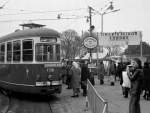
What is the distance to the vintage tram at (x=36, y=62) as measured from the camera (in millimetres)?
14516

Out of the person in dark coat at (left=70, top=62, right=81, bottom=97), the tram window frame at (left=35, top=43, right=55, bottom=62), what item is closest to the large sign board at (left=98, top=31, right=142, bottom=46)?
the person in dark coat at (left=70, top=62, right=81, bottom=97)

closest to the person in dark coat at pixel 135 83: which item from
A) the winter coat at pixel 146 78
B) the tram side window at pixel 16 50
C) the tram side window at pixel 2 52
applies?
the winter coat at pixel 146 78

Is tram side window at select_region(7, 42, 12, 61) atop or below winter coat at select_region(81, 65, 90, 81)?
atop

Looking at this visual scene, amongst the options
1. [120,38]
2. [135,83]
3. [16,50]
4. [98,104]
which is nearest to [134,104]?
[135,83]

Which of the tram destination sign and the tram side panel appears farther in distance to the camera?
the tram destination sign

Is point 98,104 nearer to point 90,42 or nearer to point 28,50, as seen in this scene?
point 28,50

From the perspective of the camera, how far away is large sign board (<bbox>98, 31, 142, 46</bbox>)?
2920cm

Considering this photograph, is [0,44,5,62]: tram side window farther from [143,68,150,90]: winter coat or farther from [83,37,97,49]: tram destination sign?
[143,68,150,90]: winter coat

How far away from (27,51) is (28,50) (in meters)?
0.07

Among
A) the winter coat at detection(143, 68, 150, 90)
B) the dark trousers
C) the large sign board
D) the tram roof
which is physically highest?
the large sign board

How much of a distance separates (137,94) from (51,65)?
6.12m

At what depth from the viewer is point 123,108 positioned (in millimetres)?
12125

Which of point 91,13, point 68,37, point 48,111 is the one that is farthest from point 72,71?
point 68,37

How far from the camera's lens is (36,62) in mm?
14578
